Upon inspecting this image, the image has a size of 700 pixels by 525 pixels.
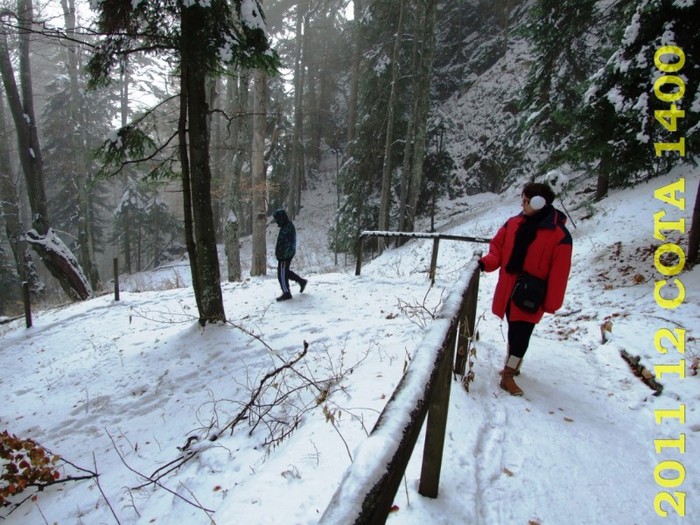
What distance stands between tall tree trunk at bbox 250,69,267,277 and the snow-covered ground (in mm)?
3219

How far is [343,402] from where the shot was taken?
Answer: 11.4ft

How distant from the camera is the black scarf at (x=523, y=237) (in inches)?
125

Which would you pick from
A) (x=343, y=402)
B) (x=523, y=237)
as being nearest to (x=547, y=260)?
(x=523, y=237)

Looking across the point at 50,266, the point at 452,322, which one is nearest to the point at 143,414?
the point at 452,322

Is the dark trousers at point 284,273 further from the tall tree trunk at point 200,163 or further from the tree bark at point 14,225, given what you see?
the tree bark at point 14,225

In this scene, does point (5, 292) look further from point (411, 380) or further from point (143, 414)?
point (411, 380)

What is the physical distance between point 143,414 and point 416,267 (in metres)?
8.54

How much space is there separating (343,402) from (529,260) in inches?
81.1

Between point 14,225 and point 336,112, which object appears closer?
point 14,225

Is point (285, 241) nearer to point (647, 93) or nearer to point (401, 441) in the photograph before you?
point (647, 93)

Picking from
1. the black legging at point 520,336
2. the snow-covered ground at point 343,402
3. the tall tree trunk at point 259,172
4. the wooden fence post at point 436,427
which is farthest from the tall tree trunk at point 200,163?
the wooden fence post at point 436,427

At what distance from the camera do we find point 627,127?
6.12 metres

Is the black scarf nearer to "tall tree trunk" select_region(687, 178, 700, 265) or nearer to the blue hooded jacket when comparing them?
"tall tree trunk" select_region(687, 178, 700, 265)

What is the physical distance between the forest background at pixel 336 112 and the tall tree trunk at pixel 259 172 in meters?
0.06
